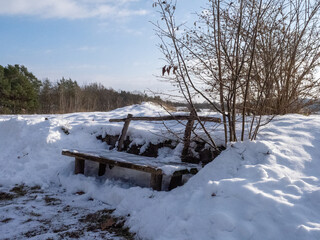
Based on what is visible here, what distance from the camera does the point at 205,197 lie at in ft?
9.39

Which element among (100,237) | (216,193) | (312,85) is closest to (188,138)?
(216,193)

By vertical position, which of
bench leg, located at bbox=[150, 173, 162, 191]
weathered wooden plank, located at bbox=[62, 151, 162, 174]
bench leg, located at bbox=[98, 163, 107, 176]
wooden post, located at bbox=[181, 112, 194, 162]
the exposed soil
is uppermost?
wooden post, located at bbox=[181, 112, 194, 162]

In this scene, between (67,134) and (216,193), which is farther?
(67,134)

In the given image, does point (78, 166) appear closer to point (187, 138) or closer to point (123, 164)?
point (123, 164)

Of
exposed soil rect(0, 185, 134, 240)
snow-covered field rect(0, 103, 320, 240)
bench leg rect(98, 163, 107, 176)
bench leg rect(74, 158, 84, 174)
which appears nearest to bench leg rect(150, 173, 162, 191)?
snow-covered field rect(0, 103, 320, 240)

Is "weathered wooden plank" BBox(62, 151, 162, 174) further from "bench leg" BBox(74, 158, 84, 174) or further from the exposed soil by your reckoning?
the exposed soil

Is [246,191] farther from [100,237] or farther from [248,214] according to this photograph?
[100,237]

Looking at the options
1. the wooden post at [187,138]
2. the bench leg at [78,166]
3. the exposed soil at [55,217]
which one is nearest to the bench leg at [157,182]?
the exposed soil at [55,217]

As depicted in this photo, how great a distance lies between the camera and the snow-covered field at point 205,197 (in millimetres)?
2371

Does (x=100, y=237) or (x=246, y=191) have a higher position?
(x=246, y=191)

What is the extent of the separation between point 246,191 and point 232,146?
1.14 meters

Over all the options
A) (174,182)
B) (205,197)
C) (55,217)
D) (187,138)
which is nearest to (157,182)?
(174,182)

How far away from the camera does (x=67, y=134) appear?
24.4 feet

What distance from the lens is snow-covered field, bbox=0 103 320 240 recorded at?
2371mm
